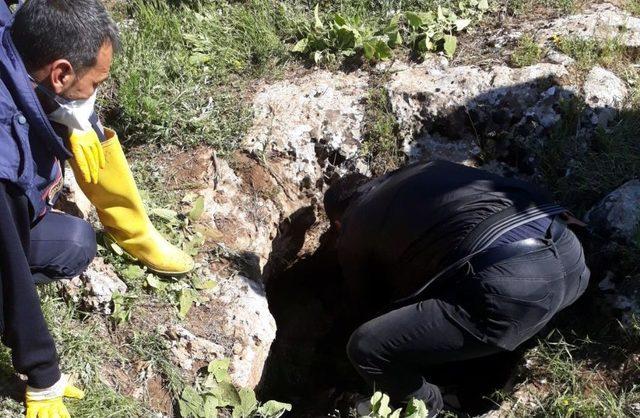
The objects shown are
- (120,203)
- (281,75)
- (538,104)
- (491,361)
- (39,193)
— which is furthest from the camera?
(281,75)

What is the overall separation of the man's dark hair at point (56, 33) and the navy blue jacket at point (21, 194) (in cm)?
6

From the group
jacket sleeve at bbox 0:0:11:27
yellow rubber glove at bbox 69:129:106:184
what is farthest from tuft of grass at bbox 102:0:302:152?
jacket sleeve at bbox 0:0:11:27

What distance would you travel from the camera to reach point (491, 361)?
3566mm

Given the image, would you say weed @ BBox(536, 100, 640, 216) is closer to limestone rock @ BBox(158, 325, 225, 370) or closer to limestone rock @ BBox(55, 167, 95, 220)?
limestone rock @ BBox(158, 325, 225, 370)

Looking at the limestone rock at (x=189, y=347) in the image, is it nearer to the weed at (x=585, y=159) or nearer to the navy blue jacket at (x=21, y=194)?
the navy blue jacket at (x=21, y=194)

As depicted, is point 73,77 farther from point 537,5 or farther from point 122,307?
point 537,5

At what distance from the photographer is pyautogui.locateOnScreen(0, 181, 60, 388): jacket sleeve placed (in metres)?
2.34

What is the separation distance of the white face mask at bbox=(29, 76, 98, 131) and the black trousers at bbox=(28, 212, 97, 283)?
49 centimetres

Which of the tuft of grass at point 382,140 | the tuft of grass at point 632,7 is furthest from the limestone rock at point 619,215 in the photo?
the tuft of grass at point 632,7

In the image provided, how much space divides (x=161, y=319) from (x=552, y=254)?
5.50 feet

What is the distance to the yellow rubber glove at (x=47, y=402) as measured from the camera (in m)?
2.68

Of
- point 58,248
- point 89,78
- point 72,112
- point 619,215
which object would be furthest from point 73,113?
point 619,215

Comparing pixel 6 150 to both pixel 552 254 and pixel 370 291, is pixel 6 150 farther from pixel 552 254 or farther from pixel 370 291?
pixel 552 254

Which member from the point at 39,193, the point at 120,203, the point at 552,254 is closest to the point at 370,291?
the point at 552,254
